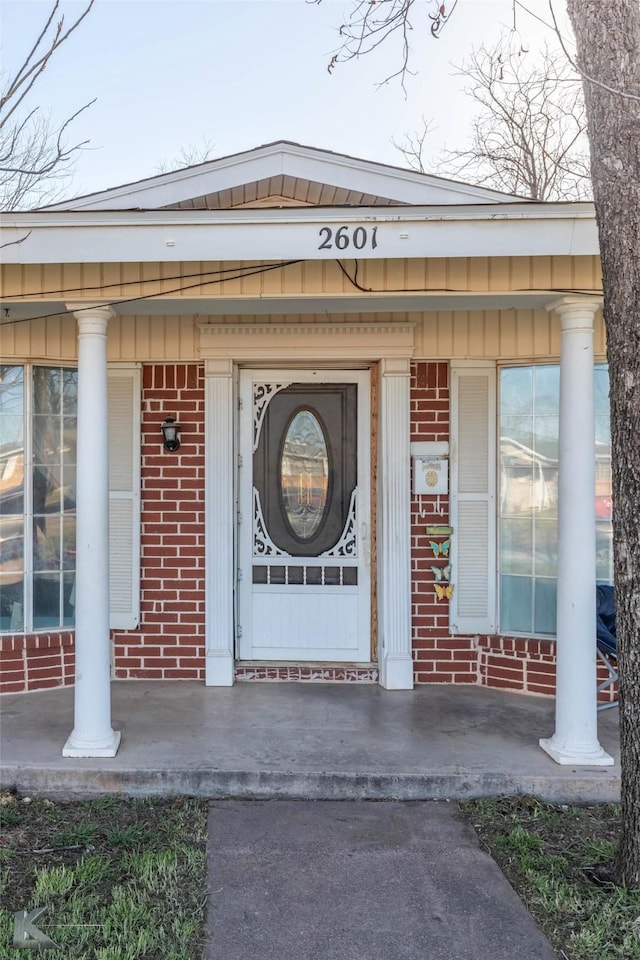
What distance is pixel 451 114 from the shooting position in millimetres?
8695

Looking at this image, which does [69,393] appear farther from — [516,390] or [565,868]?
[565,868]

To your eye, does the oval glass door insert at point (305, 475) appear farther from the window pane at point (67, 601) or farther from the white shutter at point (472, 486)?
the window pane at point (67, 601)

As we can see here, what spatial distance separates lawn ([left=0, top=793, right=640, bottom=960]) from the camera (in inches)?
91.5

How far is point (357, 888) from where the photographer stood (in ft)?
8.73

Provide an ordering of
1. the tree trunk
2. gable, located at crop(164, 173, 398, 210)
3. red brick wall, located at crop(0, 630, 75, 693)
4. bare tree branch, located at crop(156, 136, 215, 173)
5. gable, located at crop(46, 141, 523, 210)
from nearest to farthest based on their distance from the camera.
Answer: the tree trunk
gable, located at crop(46, 141, 523, 210)
gable, located at crop(164, 173, 398, 210)
red brick wall, located at crop(0, 630, 75, 693)
bare tree branch, located at crop(156, 136, 215, 173)

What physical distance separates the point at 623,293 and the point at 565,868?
2361 millimetres

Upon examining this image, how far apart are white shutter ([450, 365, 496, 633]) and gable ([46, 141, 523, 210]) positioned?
120cm

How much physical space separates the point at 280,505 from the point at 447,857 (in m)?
2.65

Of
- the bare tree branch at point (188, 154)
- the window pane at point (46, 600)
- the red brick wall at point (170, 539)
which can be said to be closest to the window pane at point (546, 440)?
the red brick wall at point (170, 539)

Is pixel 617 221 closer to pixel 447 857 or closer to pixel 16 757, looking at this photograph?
pixel 447 857

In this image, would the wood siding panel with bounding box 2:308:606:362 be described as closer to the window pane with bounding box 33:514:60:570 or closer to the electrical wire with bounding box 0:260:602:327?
the electrical wire with bounding box 0:260:602:327

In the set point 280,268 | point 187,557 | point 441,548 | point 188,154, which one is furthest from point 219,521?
point 188,154

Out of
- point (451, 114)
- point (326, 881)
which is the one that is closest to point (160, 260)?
point (326, 881)

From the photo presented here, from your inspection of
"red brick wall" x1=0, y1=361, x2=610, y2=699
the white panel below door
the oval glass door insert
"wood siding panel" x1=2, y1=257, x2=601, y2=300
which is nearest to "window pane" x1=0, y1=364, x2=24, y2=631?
"red brick wall" x1=0, y1=361, x2=610, y2=699
